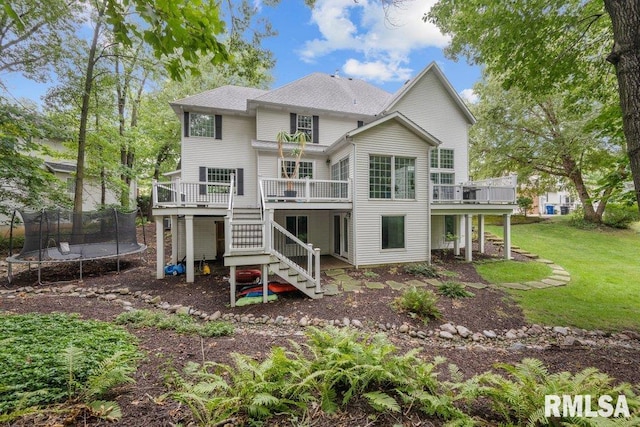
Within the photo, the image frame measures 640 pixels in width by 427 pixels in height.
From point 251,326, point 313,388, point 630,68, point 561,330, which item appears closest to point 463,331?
point 561,330

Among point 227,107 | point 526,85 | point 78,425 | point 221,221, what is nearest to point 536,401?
point 78,425

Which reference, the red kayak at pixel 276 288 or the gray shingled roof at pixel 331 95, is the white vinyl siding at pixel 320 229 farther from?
the red kayak at pixel 276 288

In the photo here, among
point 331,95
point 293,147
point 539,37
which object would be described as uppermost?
point 331,95

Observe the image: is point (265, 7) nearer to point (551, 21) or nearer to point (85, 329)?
point (551, 21)

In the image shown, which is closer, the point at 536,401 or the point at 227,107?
the point at 536,401

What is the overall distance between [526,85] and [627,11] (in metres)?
4.43

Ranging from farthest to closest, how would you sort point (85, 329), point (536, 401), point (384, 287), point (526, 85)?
1. point (384, 287)
2. point (526, 85)
3. point (85, 329)
4. point (536, 401)

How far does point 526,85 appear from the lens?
6914 millimetres

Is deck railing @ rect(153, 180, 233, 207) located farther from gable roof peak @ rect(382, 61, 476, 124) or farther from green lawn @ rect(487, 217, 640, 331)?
green lawn @ rect(487, 217, 640, 331)

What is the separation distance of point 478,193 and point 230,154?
38.6 feet

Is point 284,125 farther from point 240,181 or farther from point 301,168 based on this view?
point 240,181

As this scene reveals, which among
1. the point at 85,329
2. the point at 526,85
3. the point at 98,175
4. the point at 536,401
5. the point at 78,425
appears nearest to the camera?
the point at 78,425

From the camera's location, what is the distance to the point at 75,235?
862 centimetres

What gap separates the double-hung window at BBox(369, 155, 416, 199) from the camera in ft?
33.6
